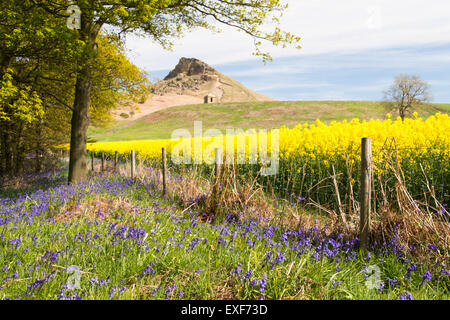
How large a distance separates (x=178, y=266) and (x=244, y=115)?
60686 millimetres

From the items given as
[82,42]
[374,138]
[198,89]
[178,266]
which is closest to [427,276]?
[178,266]

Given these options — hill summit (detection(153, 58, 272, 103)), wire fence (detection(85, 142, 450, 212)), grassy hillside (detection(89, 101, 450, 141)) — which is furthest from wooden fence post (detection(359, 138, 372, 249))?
hill summit (detection(153, 58, 272, 103))

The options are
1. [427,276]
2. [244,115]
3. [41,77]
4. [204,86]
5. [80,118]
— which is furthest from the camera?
[204,86]

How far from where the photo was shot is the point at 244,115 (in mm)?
62875

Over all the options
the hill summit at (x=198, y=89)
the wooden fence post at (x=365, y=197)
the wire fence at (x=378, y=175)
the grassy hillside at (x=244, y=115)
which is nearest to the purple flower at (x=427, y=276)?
the wooden fence post at (x=365, y=197)

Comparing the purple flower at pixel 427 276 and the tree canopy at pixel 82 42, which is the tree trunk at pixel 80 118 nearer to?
the tree canopy at pixel 82 42

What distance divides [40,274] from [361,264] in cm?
356

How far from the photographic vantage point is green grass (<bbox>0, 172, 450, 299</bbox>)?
2828mm

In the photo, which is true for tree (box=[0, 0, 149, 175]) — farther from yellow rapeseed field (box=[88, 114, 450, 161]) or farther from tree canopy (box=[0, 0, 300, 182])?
yellow rapeseed field (box=[88, 114, 450, 161])

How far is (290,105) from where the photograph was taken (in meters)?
64.9

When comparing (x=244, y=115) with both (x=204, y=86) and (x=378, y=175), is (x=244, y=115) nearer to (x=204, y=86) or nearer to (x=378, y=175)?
(x=378, y=175)

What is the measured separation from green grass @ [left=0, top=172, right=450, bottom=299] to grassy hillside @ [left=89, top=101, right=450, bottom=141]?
47.4m

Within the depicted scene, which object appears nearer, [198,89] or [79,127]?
[79,127]

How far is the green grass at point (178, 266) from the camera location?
2.83 metres
